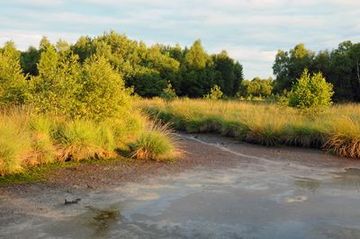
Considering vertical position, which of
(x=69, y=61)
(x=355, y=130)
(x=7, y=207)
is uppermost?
(x=69, y=61)

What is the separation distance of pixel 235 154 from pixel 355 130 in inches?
143

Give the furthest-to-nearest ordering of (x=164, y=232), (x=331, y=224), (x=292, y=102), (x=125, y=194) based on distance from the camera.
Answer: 1. (x=292, y=102)
2. (x=125, y=194)
3. (x=331, y=224)
4. (x=164, y=232)

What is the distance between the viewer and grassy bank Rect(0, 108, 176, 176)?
10297 mm

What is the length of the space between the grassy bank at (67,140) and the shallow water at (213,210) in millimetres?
2005

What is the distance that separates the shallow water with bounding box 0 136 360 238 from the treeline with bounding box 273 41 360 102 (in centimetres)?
2931

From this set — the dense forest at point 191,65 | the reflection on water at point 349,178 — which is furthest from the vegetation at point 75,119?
the dense forest at point 191,65

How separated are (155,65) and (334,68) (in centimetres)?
2229

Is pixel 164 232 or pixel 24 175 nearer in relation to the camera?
pixel 164 232

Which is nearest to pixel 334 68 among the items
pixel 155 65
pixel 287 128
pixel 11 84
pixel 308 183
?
pixel 155 65

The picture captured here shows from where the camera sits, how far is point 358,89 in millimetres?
41031

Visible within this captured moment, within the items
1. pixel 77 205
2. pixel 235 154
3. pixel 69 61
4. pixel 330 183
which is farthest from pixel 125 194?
pixel 69 61

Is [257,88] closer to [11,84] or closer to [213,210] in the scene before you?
[11,84]

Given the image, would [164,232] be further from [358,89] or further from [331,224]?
[358,89]

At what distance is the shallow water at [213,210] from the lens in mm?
6887
